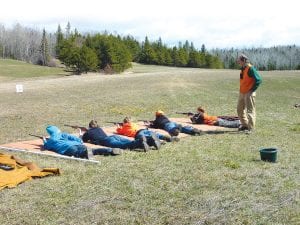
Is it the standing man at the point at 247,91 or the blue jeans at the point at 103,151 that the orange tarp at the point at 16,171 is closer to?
the blue jeans at the point at 103,151

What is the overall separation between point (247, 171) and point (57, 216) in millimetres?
3979

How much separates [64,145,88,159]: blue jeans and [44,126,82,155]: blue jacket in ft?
0.47

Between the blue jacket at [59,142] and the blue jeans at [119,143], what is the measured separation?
66cm

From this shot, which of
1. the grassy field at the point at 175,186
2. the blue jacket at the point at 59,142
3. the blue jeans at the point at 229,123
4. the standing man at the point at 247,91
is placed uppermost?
the standing man at the point at 247,91

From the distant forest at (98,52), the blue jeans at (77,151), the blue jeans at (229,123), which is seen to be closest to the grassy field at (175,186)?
the blue jeans at (77,151)

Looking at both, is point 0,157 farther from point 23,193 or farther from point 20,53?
point 20,53

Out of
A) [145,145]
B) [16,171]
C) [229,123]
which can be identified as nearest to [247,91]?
[229,123]

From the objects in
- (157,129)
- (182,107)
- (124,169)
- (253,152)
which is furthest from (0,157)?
(182,107)

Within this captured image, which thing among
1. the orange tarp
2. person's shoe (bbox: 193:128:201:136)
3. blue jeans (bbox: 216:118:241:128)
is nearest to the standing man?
blue jeans (bbox: 216:118:241:128)

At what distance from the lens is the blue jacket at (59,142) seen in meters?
11.2

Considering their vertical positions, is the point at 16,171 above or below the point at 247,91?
below

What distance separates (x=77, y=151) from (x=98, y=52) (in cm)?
6436

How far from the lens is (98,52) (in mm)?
74000

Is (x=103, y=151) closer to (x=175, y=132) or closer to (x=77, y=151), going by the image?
(x=77, y=151)
